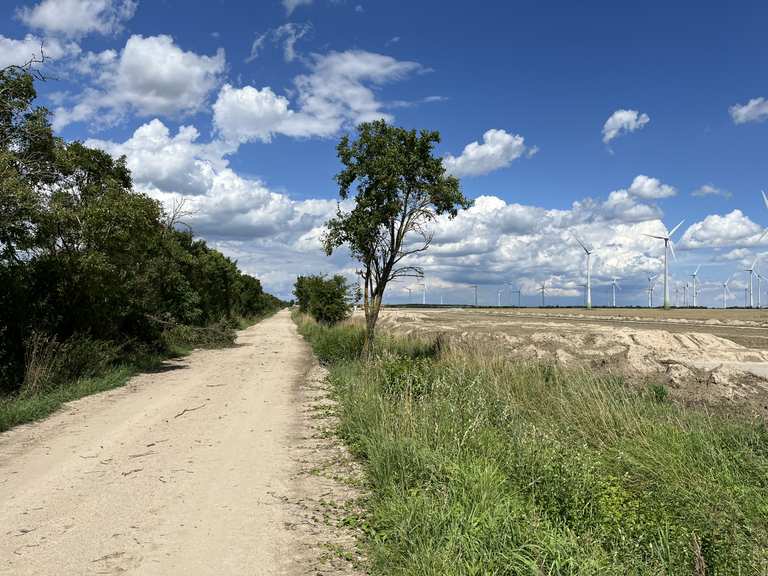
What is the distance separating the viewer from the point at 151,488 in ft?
20.4

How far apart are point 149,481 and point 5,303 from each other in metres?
8.48

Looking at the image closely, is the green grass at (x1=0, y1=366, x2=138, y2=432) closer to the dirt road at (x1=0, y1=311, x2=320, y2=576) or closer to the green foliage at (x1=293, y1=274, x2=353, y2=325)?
the dirt road at (x1=0, y1=311, x2=320, y2=576)

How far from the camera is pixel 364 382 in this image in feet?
37.6

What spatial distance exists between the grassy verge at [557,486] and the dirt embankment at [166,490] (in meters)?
0.86


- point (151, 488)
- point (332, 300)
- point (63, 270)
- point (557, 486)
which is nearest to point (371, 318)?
point (63, 270)

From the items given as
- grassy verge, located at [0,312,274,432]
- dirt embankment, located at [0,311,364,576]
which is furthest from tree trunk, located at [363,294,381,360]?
grassy verge, located at [0,312,274,432]

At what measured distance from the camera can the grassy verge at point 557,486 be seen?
4.41 metres

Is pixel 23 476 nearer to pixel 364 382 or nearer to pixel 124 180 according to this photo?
pixel 364 382

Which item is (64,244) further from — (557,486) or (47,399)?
(557,486)

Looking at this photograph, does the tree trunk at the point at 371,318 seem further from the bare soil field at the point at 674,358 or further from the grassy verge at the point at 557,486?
the grassy verge at the point at 557,486

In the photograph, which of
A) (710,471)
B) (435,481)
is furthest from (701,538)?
(435,481)

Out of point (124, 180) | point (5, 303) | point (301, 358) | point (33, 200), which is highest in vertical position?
point (124, 180)

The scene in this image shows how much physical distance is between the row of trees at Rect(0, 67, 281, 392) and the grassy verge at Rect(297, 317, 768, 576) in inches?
329

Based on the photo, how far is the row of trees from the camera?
40.0 feet
